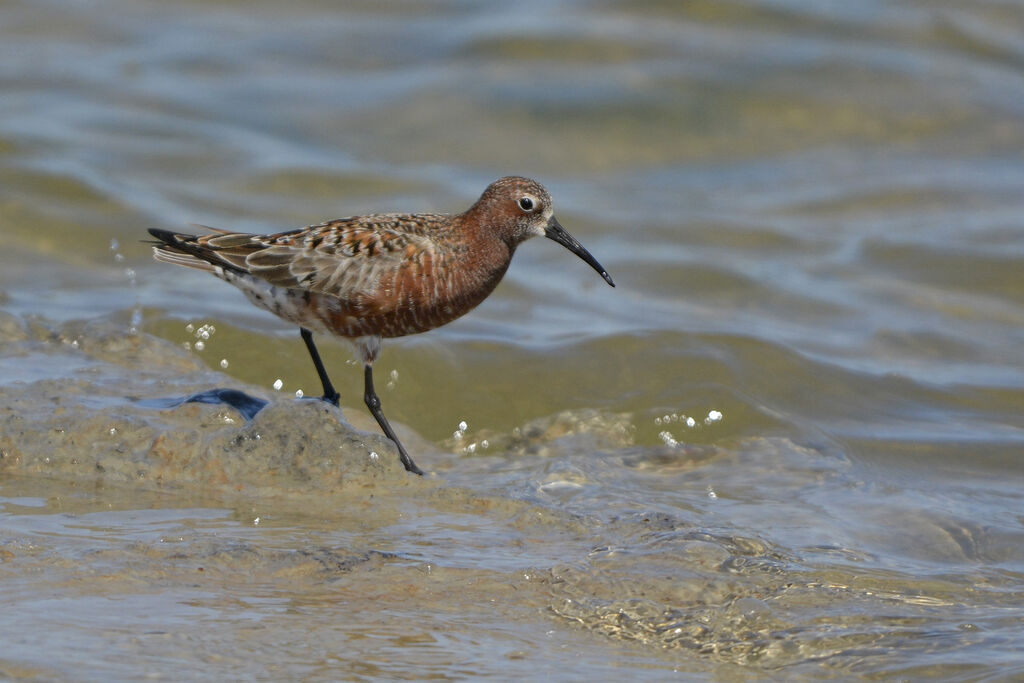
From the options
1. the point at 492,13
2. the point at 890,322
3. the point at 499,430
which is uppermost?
the point at 492,13

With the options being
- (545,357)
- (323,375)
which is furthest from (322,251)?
(545,357)

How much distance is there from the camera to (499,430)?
10086 millimetres

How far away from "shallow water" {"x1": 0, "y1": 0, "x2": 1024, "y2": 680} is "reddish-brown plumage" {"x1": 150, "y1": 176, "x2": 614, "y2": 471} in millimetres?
884

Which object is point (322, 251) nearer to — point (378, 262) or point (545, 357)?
point (378, 262)

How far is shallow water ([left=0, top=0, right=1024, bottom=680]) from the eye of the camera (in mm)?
6016

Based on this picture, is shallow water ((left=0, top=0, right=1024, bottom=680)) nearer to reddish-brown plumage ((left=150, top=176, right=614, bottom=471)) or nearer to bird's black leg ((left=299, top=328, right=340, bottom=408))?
bird's black leg ((left=299, top=328, right=340, bottom=408))

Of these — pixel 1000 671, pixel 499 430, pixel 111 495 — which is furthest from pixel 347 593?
pixel 499 430

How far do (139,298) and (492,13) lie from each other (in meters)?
8.95

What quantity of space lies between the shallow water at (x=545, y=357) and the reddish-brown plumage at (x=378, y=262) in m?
0.88

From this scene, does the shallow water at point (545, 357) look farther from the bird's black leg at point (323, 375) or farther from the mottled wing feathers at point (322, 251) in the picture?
the mottled wing feathers at point (322, 251)

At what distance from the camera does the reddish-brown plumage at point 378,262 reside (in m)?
8.68

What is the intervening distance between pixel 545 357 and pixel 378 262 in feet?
9.61

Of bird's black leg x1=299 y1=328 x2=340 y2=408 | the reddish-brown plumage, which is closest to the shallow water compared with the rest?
bird's black leg x1=299 y1=328 x2=340 y2=408

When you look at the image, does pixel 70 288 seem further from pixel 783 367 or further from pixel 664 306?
pixel 783 367
